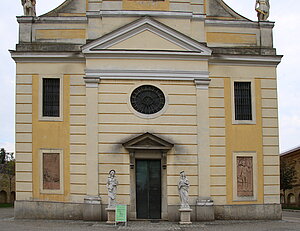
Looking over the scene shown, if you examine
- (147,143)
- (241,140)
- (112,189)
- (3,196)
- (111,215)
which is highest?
(241,140)

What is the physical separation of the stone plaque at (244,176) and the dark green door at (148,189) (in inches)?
143

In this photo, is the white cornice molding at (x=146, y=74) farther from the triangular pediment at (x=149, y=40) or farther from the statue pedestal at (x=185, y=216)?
the statue pedestal at (x=185, y=216)

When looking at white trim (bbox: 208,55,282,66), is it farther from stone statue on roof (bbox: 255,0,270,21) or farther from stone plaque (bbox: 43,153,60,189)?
stone plaque (bbox: 43,153,60,189)

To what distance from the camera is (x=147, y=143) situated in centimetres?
2202

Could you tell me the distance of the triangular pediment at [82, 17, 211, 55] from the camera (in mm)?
22625

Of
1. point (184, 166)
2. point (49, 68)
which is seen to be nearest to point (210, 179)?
point (184, 166)

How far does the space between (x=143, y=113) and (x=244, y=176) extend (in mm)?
5371

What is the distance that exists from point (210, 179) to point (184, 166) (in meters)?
1.34

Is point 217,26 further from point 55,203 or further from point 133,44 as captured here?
point 55,203

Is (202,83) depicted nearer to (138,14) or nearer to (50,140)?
(138,14)

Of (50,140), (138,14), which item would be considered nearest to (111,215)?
(50,140)

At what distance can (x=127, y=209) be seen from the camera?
21.8 m

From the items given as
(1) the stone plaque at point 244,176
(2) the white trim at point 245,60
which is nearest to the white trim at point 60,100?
(2) the white trim at point 245,60

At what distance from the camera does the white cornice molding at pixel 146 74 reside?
22.5 metres
